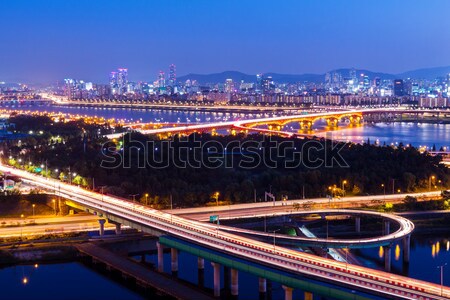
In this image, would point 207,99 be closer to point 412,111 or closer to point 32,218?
point 412,111

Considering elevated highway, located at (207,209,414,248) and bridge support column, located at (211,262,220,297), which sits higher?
A: elevated highway, located at (207,209,414,248)

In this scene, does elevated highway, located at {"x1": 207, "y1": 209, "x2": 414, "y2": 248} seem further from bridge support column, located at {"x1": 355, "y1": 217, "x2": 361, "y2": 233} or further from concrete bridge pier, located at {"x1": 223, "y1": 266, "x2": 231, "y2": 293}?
bridge support column, located at {"x1": 355, "y1": 217, "x2": 361, "y2": 233}

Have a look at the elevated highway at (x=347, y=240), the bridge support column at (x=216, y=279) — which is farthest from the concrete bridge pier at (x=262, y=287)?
the elevated highway at (x=347, y=240)

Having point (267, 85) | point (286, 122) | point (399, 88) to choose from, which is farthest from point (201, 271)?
point (267, 85)

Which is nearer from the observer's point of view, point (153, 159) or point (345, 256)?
point (345, 256)

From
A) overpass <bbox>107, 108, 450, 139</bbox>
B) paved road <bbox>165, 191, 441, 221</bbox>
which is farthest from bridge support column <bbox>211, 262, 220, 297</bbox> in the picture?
overpass <bbox>107, 108, 450, 139</bbox>

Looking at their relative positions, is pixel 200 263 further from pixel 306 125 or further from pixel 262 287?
pixel 306 125

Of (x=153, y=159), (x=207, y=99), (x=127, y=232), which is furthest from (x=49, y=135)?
(x=207, y=99)
